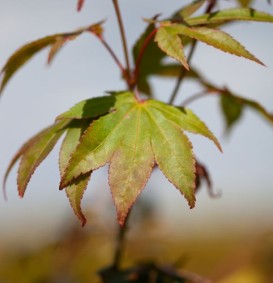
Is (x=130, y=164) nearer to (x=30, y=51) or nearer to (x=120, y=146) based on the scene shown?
(x=120, y=146)

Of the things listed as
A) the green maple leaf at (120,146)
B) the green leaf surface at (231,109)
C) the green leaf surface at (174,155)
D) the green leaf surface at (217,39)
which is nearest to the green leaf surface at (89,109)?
the green maple leaf at (120,146)

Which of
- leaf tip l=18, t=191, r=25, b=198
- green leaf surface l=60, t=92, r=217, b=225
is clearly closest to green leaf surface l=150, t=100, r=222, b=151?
green leaf surface l=60, t=92, r=217, b=225

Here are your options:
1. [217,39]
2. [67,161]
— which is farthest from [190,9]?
[67,161]

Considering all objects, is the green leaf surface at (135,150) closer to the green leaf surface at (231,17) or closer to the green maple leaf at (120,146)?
the green maple leaf at (120,146)

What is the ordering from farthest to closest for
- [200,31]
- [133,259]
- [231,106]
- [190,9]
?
[133,259] → [231,106] → [190,9] → [200,31]

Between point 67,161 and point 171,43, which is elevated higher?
point 171,43

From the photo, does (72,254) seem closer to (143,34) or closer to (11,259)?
(11,259)
